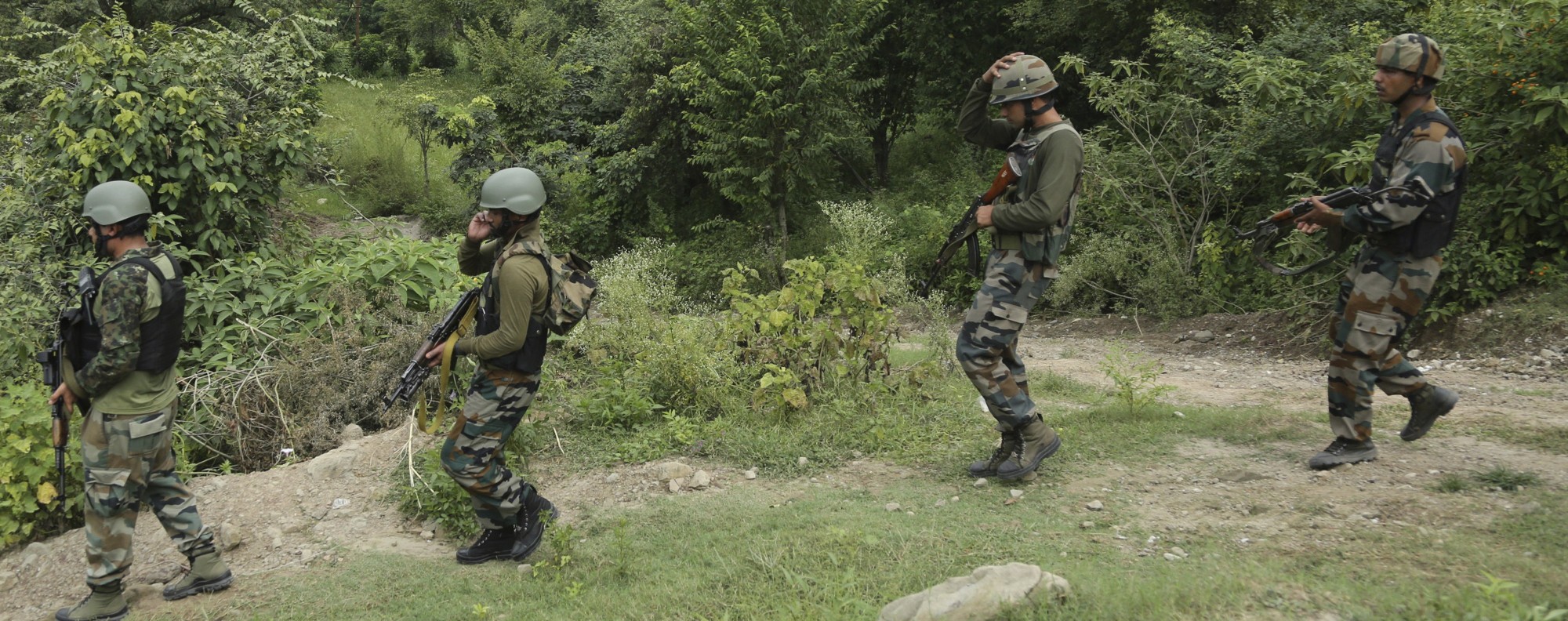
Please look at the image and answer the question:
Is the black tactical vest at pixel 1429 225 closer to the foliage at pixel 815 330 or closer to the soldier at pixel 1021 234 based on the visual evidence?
the soldier at pixel 1021 234

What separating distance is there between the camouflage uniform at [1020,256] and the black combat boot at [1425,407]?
6.57 ft

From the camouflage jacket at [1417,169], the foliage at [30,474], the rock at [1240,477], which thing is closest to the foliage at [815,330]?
the rock at [1240,477]

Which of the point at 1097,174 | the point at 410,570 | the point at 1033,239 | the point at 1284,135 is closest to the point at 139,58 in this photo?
the point at 410,570

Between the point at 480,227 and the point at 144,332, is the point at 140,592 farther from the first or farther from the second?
the point at 480,227

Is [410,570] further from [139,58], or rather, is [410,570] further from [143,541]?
[139,58]

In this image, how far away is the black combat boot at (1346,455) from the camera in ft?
16.9

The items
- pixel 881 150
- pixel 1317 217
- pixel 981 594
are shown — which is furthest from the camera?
pixel 881 150

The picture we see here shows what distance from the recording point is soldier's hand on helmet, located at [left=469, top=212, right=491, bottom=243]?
4.73 metres

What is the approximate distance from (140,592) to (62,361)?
1202mm

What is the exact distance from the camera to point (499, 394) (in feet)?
15.6

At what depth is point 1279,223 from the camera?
5395mm

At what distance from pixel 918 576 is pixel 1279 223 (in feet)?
9.42

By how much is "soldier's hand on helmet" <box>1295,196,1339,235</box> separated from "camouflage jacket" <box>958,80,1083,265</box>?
1.18 meters

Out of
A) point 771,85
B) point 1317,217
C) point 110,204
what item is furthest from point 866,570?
point 771,85
